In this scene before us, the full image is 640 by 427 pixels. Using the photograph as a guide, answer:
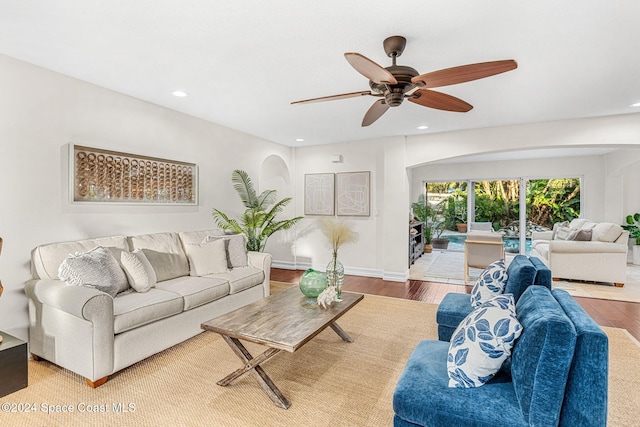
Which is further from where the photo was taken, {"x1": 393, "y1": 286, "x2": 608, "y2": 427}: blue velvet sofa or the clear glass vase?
the clear glass vase

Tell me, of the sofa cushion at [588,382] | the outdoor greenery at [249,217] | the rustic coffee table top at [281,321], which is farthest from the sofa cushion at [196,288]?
the sofa cushion at [588,382]

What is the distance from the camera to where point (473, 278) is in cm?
563

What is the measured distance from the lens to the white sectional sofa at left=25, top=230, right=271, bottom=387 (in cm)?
230

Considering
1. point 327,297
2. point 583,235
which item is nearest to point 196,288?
point 327,297

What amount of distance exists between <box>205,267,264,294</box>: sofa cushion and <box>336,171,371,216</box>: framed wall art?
253 centimetres

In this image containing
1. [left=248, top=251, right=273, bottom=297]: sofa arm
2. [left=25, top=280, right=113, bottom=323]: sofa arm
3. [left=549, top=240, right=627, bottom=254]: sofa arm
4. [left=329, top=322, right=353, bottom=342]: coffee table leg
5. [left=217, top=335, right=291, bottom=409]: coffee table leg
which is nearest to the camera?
[left=217, top=335, right=291, bottom=409]: coffee table leg

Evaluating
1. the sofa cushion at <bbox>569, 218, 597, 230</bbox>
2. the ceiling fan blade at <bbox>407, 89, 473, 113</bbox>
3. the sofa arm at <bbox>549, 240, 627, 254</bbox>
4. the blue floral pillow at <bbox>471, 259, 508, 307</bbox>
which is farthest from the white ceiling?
the sofa cushion at <bbox>569, 218, 597, 230</bbox>

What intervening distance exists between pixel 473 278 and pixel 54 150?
5999mm

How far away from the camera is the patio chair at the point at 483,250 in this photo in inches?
202

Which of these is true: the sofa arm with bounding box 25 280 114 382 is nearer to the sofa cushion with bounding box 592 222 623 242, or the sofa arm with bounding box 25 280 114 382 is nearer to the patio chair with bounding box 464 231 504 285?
the patio chair with bounding box 464 231 504 285

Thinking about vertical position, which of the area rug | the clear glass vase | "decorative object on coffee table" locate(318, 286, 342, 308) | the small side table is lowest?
the area rug

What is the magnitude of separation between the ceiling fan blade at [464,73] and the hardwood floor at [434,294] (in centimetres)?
306

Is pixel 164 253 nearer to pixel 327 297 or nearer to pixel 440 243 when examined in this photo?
pixel 327 297

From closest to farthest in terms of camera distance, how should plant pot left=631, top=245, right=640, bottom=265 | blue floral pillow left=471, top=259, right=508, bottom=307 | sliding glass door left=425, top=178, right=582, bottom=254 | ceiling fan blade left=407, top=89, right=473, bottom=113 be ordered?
ceiling fan blade left=407, top=89, right=473, bottom=113
blue floral pillow left=471, top=259, right=508, bottom=307
plant pot left=631, top=245, right=640, bottom=265
sliding glass door left=425, top=178, right=582, bottom=254
